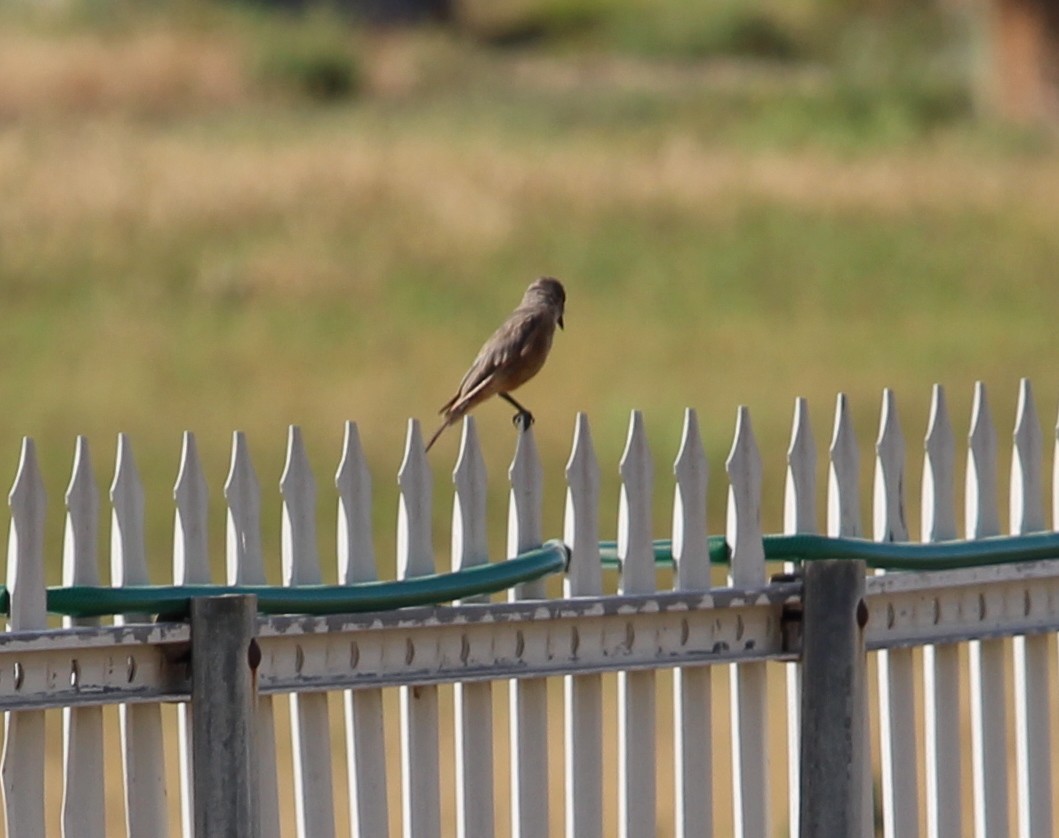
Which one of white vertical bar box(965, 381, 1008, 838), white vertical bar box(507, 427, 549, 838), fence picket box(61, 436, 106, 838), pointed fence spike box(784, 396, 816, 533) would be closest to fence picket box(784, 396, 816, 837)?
pointed fence spike box(784, 396, 816, 533)

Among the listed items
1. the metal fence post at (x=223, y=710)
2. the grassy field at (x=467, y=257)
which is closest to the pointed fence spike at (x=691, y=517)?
the metal fence post at (x=223, y=710)

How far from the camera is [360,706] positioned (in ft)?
11.9

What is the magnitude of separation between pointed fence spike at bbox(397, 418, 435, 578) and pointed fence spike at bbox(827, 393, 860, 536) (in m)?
0.82

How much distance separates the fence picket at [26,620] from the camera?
133 inches

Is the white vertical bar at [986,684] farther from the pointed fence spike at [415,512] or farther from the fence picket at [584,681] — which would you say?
the pointed fence spike at [415,512]

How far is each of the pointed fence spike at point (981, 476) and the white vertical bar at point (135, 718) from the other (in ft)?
5.47

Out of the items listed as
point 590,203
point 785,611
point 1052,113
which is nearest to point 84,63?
point 590,203

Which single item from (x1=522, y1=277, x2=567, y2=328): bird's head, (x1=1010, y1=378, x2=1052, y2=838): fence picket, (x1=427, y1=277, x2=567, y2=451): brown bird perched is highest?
(x1=522, y1=277, x2=567, y2=328): bird's head

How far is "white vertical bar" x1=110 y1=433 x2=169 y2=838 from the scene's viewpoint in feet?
11.4

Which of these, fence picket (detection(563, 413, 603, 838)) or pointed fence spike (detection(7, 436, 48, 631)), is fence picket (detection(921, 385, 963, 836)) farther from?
pointed fence spike (detection(7, 436, 48, 631))

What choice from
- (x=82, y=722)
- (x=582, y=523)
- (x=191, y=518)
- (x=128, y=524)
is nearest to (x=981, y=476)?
(x=582, y=523)

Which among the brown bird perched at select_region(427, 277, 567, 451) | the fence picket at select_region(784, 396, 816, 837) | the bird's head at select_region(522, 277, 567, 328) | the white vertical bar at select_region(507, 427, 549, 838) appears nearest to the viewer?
the white vertical bar at select_region(507, 427, 549, 838)

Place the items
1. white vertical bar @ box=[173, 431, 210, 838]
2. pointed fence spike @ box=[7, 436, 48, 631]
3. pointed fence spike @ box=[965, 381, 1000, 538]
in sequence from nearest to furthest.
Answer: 1. pointed fence spike @ box=[7, 436, 48, 631]
2. white vertical bar @ box=[173, 431, 210, 838]
3. pointed fence spike @ box=[965, 381, 1000, 538]

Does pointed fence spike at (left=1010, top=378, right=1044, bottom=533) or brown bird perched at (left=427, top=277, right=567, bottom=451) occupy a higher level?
brown bird perched at (left=427, top=277, right=567, bottom=451)
